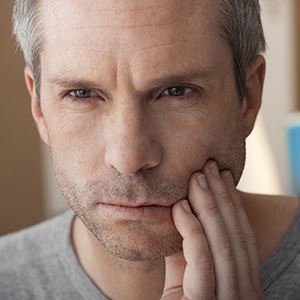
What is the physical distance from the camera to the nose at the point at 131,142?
145 centimetres

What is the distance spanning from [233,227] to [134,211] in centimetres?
22

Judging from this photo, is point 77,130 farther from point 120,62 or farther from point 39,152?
point 39,152

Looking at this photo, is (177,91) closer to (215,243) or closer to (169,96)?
(169,96)

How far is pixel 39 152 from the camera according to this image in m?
5.00

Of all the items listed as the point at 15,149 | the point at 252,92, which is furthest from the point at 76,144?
the point at 15,149

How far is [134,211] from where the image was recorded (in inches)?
59.9

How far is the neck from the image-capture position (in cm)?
181

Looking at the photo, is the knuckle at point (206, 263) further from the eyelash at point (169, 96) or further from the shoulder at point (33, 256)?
the shoulder at point (33, 256)

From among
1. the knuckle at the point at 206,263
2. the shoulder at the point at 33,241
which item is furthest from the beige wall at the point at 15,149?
the knuckle at the point at 206,263

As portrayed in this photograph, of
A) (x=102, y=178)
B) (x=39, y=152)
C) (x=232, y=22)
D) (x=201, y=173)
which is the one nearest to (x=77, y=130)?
(x=102, y=178)

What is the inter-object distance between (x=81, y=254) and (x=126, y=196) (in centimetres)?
49

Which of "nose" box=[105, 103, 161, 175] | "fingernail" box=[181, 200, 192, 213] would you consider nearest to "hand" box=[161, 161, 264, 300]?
"fingernail" box=[181, 200, 192, 213]

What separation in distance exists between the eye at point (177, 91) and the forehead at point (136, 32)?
0.19 feet

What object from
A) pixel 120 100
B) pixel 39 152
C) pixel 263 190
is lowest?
pixel 39 152
